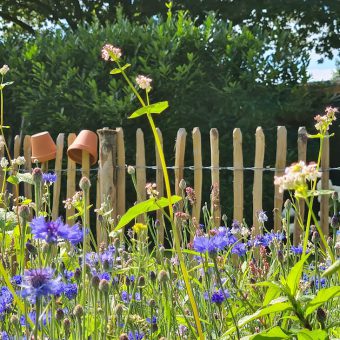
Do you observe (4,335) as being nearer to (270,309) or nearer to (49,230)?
(49,230)

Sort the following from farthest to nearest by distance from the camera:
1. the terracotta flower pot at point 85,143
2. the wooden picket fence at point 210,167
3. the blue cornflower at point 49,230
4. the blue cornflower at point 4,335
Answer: the terracotta flower pot at point 85,143 < the wooden picket fence at point 210,167 < the blue cornflower at point 4,335 < the blue cornflower at point 49,230

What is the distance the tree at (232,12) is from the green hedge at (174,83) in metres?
3.20

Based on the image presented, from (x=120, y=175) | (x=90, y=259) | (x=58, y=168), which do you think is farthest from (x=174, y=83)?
(x=90, y=259)

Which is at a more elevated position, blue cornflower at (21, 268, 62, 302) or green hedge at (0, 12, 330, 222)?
green hedge at (0, 12, 330, 222)

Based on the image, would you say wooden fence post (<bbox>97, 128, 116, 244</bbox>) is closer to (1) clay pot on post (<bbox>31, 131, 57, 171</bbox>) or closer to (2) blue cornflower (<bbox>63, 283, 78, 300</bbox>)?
(1) clay pot on post (<bbox>31, 131, 57, 171</bbox>)

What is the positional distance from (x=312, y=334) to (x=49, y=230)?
51 centimetres

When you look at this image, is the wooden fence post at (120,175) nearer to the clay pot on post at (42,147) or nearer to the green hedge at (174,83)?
the clay pot on post at (42,147)

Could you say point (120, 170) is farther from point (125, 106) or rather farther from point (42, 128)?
point (42, 128)

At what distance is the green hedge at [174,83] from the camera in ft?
23.8

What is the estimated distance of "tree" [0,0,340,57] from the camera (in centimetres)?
1152

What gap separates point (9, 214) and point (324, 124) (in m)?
1.54

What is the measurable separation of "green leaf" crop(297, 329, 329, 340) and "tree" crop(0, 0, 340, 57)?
9.92 m

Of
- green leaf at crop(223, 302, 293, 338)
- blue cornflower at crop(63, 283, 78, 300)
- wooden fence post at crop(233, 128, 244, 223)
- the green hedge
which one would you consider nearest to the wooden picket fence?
wooden fence post at crop(233, 128, 244, 223)

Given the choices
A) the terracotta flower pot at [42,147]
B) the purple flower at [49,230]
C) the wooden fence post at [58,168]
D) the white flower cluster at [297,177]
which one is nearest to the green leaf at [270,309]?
the white flower cluster at [297,177]
